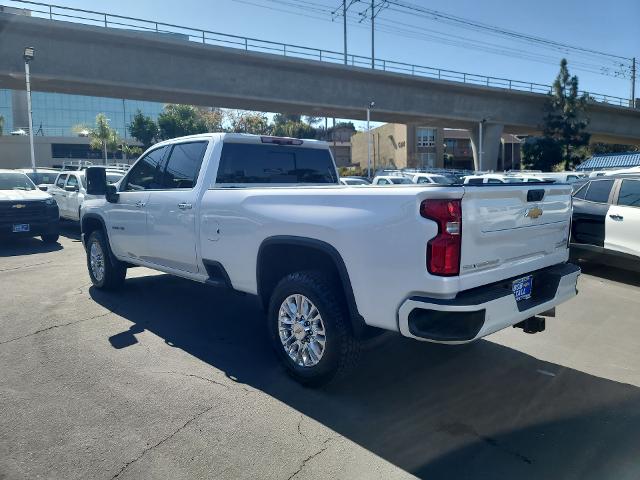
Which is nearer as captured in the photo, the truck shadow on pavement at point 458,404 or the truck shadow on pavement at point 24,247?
the truck shadow on pavement at point 458,404

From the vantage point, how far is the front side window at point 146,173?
6.03 m

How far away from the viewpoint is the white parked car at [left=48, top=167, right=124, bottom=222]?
13484 millimetres

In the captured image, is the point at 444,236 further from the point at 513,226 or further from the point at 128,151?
the point at 128,151

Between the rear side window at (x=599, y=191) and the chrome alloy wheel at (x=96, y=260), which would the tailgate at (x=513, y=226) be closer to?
the rear side window at (x=599, y=191)

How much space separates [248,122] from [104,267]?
55426 millimetres

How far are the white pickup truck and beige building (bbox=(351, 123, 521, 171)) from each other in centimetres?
5225

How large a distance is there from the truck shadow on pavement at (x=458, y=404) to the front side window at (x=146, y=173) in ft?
5.54

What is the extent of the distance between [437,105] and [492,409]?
37.3 m

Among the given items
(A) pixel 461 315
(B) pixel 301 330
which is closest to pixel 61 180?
(B) pixel 301 330

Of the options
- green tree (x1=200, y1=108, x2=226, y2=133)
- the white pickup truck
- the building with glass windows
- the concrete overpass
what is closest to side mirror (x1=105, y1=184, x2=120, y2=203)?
the white pickup truck

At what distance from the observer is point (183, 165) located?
18.4 feet

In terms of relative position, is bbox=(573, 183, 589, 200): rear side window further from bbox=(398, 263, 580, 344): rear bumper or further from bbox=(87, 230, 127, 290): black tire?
bbox=(87, 230, 127, 290): black tire

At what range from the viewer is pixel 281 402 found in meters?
3.85

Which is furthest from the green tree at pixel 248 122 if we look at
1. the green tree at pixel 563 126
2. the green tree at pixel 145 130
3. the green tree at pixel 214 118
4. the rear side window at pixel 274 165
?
the rear side window at pixel 274 165
